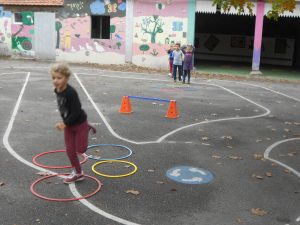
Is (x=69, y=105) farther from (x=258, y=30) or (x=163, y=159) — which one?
(x=258, y=30)

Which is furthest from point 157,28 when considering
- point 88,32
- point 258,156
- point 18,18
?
point 258,156

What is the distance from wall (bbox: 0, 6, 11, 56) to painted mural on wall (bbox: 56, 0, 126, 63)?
355 centimetres

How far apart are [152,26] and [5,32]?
1008cm

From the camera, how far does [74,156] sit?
6.29m

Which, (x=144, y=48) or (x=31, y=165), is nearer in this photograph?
(x=31, y=165)

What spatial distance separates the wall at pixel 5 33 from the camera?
1097 inches

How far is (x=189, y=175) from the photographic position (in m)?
6.96

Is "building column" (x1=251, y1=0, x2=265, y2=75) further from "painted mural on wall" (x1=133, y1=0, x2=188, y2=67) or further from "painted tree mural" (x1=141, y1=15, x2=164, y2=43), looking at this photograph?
"painted tree mural" (x1=141, y1=15, x2=164, y2=43)

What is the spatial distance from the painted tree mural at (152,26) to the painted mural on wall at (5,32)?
918 cm

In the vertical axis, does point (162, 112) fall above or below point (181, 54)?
below

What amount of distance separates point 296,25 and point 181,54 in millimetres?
16911

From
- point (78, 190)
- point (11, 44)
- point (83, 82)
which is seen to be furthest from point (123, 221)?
point (11, 44)

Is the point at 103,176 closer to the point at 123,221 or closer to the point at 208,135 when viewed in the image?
the point at 123,221

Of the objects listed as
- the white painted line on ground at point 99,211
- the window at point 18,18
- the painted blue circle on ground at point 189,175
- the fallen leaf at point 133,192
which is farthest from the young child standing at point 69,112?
the window at point 18,18
